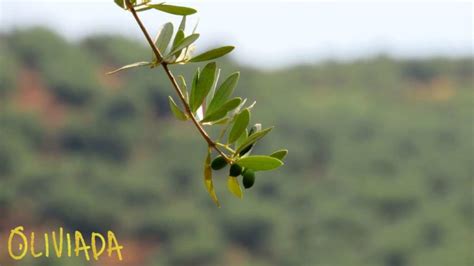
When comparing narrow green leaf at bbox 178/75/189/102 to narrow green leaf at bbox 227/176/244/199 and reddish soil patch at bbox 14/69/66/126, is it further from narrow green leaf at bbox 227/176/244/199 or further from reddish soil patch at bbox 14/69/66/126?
reddish soil patch at bbox 14/69/66/126

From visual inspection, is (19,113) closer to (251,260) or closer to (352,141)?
(251,260)

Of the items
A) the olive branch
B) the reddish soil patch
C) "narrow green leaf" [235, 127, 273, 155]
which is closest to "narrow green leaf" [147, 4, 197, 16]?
the olive branch

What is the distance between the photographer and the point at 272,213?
2467 cm

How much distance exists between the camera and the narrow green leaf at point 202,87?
0.83 metres

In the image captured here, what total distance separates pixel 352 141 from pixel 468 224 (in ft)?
14.0

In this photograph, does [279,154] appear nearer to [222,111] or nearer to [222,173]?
[222,111]

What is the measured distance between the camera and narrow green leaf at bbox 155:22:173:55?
849mm

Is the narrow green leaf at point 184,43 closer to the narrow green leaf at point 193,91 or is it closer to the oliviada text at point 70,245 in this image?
the narrow green leaf at point 193,91

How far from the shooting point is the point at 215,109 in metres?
0.84

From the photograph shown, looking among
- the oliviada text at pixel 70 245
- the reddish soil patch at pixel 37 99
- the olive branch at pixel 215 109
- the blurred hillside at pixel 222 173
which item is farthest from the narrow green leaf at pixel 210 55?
the reddish soil patch at pixel 37 99

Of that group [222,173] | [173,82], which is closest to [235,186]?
[173,82]

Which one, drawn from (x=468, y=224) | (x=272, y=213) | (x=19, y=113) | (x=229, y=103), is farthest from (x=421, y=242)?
(x=229, y=103)

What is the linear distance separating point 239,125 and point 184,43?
74 millimetres

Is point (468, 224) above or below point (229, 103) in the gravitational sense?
below
